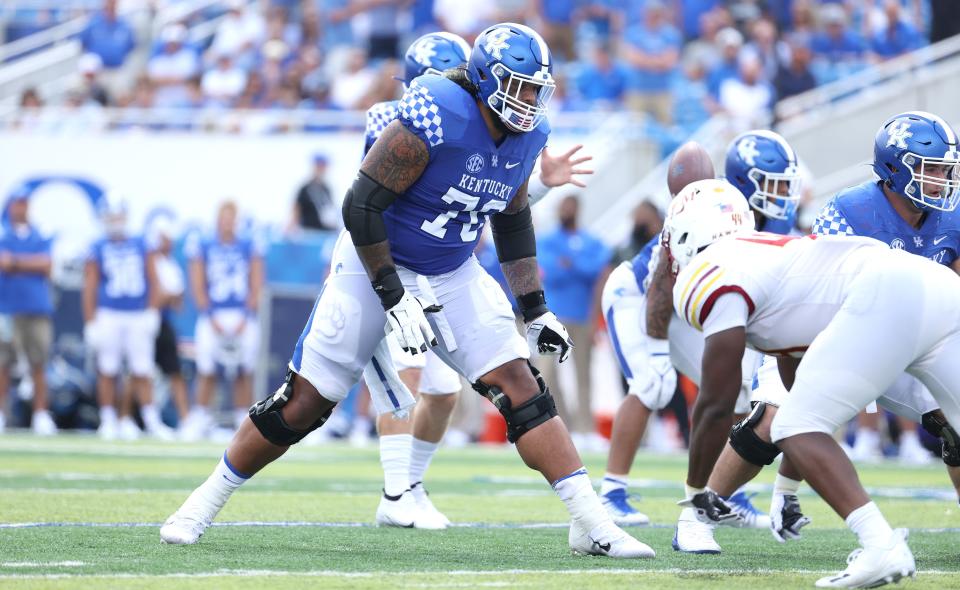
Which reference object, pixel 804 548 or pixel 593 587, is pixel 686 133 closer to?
pixel 804 548

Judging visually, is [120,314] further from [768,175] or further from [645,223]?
[768,175]

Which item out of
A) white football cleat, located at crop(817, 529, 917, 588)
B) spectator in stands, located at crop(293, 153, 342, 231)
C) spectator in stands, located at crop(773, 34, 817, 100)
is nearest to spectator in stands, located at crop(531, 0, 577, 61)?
spectator in stands, located at crop(773, 34, 817, 100)

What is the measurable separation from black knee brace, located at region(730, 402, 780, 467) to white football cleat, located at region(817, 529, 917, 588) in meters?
1.35

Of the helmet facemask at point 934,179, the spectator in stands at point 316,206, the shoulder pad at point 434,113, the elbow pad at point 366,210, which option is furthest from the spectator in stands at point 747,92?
the elbow pad at point 366,210

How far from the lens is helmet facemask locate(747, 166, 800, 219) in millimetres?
6445

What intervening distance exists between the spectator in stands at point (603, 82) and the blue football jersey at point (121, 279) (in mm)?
5196

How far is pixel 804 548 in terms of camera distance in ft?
18.3

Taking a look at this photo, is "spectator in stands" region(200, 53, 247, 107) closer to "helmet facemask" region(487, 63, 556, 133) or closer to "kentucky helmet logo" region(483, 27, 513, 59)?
"kentucky helmet logo" region(483, 27, 513, 59)

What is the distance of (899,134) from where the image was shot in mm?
5441

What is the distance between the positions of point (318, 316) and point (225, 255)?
27.9 ft

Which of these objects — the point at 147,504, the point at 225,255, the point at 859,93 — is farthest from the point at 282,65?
the point at 147,504

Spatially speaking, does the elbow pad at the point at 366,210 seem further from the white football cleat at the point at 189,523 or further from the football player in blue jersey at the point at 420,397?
the white football cleat at the point at 189,523

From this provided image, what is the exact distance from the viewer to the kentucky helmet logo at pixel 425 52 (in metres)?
6.77

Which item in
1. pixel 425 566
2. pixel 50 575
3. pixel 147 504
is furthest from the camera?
pixel 147 504
